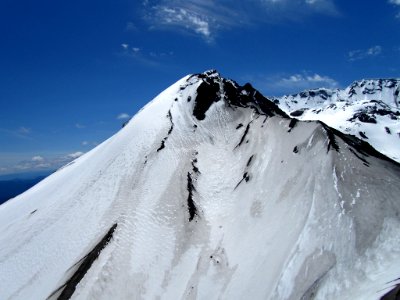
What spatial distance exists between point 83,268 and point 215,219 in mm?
16499

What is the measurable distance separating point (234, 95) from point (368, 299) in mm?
58599

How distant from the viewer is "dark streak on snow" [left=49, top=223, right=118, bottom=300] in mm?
35500

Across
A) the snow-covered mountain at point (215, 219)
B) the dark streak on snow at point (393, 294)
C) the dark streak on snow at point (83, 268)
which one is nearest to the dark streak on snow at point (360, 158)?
the snow-covered mountain at point (215, 219)

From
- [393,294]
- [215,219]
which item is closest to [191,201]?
[215,219]

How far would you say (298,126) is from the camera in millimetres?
45438

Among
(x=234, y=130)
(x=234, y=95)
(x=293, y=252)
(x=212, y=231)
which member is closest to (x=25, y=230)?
(x=212, y=231)

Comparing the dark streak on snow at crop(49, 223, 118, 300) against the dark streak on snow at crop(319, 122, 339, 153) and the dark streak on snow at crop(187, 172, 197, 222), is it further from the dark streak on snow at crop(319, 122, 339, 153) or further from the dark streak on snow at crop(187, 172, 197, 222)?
the dark streak on snow at crop(319, 122, 339, 153)

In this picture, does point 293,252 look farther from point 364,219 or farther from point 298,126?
point 298,126

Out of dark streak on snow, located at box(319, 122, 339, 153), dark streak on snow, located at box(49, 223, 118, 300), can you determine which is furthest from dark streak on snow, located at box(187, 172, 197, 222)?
dark streak on snow, located at box(319, 122, 339, 153)

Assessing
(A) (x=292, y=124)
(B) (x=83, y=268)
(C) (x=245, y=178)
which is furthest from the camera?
(A) (x=292, y=124)

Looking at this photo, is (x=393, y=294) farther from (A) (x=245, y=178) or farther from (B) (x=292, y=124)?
(B) (x=292, y=124)

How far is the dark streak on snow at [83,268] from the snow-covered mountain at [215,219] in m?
0.14

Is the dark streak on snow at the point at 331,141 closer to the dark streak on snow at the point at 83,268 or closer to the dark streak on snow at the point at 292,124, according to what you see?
the dark streak on snow at the point at 292,124

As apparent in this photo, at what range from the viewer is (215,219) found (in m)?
43.5
